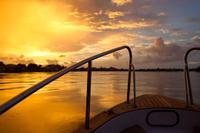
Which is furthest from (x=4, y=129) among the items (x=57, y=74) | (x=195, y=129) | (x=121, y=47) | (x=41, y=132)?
(x=57, y=74)

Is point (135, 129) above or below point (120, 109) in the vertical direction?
below

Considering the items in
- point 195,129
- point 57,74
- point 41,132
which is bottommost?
point 41,132

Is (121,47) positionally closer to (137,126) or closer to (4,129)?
(137,126)

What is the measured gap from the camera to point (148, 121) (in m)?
2.71

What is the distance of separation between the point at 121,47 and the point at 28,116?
22.8 ft

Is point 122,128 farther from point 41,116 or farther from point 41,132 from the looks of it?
point 41,116

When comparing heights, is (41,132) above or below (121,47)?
below

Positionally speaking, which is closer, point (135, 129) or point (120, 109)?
point (135, 129)

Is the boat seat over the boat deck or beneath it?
beneath

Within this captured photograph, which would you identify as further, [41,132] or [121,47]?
[41,132]

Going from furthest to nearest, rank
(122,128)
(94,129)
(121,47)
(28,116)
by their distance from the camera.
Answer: (28,116), (121,47), (122,128), (94,129)

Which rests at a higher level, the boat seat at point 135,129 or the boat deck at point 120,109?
the boat deck at point 120,109

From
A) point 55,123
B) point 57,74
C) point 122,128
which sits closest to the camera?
point 57,74

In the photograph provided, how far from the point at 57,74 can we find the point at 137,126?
134 centimetres
